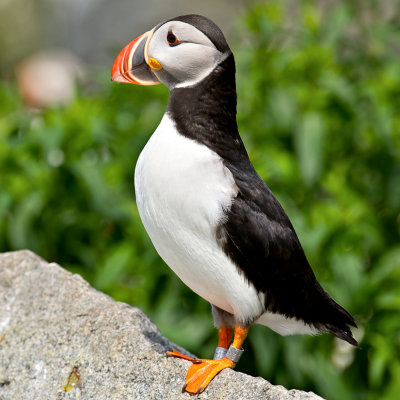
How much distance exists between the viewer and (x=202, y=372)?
10.1ft

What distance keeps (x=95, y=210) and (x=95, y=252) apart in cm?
31

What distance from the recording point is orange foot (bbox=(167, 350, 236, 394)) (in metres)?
3.04

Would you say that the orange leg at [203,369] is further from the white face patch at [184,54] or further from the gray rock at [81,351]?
the white face patch at [184,54]

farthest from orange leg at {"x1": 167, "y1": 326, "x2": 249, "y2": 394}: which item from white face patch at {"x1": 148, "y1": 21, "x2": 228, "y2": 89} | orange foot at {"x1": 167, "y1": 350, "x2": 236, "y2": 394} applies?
white face patch at {"x1": 148, "y1": 21, "x2": 228, "y2": 89}

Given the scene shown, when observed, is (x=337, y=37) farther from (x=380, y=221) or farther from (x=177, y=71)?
(x=177, y=71)

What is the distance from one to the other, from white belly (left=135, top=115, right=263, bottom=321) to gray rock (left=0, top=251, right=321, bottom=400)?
0.37 meters

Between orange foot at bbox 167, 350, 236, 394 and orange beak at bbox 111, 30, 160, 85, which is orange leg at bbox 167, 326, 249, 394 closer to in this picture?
orange foot at bbox 167, 350, 236, 394

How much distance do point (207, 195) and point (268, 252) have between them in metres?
0.37

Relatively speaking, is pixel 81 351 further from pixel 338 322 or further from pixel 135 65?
pixel 135 65

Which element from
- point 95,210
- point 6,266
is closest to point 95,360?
point 6,266

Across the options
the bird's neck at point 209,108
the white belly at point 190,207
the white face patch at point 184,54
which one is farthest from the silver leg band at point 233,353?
the white face patch at point 184,54

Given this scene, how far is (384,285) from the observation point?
15.9 feet

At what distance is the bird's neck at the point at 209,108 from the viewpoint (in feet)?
10.1

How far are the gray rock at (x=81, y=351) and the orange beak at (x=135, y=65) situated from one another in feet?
3.38
